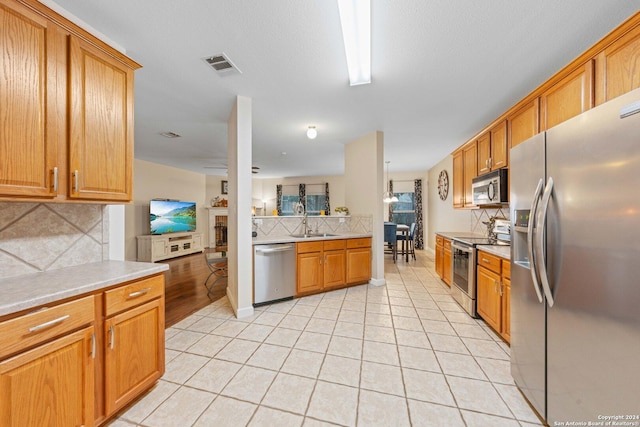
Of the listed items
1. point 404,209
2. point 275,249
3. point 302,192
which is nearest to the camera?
point 275,249

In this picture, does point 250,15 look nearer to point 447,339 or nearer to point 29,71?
point 29,71

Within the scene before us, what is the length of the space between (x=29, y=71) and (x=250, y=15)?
4.08 feet

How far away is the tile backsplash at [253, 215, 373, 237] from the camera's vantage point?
370cm

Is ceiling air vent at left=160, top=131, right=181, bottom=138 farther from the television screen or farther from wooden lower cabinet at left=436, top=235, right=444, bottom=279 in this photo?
wooden lower cabinet at left=436, top=235, right=444, bottom=279

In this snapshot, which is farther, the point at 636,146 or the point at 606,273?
the point at 606,273

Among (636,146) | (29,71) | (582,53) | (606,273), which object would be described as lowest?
(606,273)

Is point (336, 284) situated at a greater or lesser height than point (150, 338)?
lesser

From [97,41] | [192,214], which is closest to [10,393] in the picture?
[97,41]

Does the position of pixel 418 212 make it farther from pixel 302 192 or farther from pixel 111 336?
pixel 111 336

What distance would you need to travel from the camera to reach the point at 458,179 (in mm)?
4254

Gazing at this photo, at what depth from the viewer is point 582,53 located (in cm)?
179

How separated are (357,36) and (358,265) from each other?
3038 mm

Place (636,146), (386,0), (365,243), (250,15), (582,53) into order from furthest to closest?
(365,243)
(582,53)
(250,15)
(386,0)
(636,146)

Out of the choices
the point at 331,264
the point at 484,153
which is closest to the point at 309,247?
the point at 331,264
